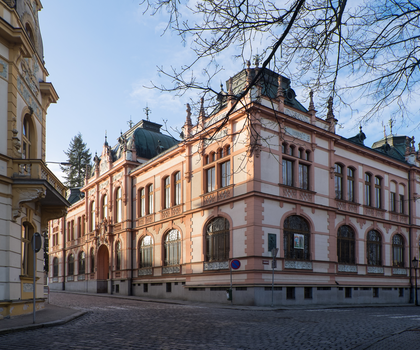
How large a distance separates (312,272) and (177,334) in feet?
57.9

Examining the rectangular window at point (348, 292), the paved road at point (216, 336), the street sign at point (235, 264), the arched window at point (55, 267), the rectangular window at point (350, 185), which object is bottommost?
the arched window at point (55, 267)

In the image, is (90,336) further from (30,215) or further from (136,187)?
(136,187)

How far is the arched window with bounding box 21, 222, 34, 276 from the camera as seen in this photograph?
1687 centimetres

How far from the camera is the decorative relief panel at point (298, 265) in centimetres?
2603

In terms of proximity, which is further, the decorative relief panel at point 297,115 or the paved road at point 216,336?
the decorative relief panel at point 297,115

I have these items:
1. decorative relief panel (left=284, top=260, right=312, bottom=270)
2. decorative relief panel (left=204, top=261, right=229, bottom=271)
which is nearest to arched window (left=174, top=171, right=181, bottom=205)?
decorative relief panel (left=204, top=261, right=229, bottom=271)

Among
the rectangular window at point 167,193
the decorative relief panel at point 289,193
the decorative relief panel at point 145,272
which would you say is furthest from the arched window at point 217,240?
the decorative relief panel at point 145,272

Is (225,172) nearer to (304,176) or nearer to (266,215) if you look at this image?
(266,215)

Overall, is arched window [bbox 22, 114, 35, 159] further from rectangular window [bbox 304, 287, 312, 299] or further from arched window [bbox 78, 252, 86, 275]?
arched window [bbox 78, 252, 86, 275]

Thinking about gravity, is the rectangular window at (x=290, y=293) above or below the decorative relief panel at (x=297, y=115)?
below

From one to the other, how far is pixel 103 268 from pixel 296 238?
22.5m

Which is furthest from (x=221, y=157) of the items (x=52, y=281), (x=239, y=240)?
(x=52, y=281)

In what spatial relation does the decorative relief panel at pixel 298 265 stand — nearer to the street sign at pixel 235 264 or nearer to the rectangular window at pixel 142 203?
the street sign at pixel 235 264

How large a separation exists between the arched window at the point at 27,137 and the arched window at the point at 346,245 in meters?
19.4
